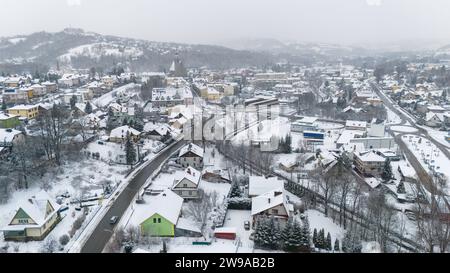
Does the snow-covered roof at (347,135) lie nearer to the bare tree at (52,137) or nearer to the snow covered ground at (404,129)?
the snow covered ground at (404,129)

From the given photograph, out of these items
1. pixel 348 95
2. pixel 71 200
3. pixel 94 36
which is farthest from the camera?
pixel 94 36

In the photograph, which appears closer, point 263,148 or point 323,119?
point 263,148

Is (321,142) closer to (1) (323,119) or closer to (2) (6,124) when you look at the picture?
(1) (323,119)

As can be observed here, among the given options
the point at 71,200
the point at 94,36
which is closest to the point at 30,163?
the point at 71,200

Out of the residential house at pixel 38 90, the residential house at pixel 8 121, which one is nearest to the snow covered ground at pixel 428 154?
the residential house at pixel 8 121

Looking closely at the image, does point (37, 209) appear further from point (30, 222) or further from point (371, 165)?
point (371, 165)

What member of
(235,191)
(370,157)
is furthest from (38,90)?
(370,157)
